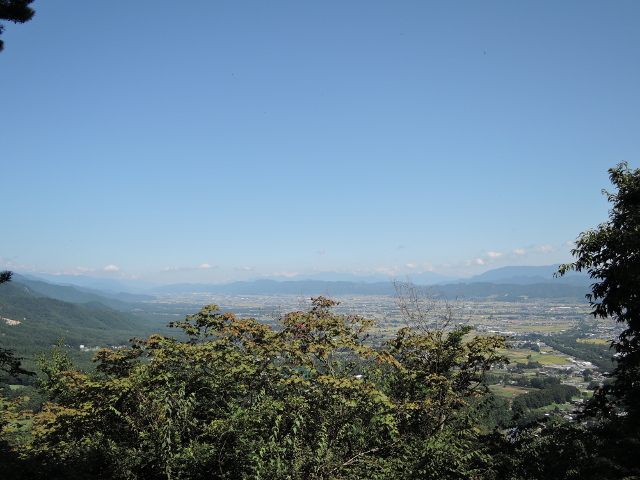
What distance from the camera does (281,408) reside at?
591 cm

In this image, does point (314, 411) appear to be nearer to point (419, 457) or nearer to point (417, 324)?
point (419, 457)

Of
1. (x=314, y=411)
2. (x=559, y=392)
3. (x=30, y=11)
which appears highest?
(x=30, y=11)

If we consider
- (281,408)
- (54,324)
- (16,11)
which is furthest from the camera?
(54,324)

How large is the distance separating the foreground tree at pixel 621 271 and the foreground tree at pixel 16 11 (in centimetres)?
1318

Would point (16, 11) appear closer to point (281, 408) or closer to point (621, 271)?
point (281, 408)

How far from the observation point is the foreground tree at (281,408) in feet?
19.2

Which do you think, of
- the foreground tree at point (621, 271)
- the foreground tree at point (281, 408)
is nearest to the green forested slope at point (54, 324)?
the foreground tree at point (281, 408)

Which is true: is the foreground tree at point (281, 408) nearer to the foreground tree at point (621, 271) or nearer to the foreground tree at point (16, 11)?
the foreground tree at point (621, 271)

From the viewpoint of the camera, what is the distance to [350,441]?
6723mm

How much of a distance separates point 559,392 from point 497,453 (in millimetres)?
33746

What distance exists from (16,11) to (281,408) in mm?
9472

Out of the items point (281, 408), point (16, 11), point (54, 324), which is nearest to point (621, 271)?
point (281, 408)

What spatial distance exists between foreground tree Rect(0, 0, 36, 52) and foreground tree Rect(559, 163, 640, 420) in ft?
43.2

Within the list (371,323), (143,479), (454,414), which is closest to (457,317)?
(454,414)
